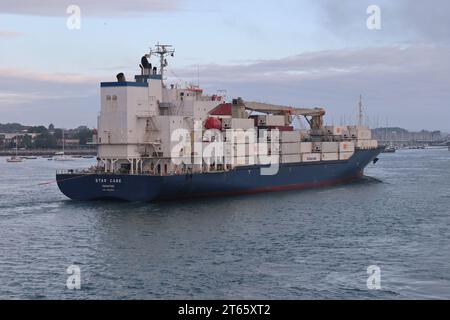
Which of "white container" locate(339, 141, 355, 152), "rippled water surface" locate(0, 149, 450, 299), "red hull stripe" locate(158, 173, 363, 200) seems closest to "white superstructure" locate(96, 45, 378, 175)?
"red hull stripe" locate(158, 173, 363, 200)

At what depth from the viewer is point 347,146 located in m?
69.9

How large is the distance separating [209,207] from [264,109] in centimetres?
2141

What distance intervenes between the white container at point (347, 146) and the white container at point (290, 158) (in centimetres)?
849

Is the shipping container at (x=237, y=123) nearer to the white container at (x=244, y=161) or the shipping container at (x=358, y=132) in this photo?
the white container at (x=244, y=161)

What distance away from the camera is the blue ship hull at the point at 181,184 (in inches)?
1763

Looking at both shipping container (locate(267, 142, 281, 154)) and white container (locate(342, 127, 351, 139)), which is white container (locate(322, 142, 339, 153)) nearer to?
white container (locate(342, 127, 351, 139))

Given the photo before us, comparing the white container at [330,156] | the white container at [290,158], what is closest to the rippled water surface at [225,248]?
the white container at [290,158]

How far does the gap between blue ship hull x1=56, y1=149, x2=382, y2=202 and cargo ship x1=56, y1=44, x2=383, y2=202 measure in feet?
0.23

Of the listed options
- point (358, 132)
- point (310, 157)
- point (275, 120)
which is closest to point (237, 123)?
point (275, 120)

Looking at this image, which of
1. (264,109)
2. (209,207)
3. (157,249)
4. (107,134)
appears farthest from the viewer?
(264,109)

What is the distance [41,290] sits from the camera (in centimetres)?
2258

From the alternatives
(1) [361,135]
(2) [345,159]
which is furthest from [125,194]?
(1) [361,135]

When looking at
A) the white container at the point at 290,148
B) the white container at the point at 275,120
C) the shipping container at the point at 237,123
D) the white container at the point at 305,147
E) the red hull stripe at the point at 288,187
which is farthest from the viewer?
the white container at the point at 305,147
